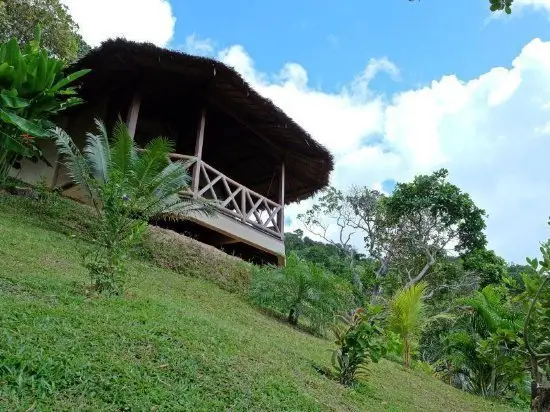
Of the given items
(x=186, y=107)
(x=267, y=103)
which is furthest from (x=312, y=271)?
(x=186, y=107)

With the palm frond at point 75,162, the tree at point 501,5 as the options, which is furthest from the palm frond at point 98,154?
the tree at point 501,5

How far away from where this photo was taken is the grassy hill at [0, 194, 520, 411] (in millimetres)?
3008

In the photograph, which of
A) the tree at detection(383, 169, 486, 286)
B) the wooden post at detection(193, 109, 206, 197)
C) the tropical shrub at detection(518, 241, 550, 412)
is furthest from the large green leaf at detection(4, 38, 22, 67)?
the tree at detection(383, 169, 486, 286)

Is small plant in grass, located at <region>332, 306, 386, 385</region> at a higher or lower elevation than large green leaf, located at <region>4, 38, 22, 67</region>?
lower

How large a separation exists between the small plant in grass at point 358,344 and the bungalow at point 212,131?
4640 millimetres

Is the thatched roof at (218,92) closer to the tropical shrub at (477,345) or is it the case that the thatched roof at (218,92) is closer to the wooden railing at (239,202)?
the wooden railing at (239,202)

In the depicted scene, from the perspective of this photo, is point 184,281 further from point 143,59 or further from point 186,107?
point 186,107

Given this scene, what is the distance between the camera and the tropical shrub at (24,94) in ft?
24.3

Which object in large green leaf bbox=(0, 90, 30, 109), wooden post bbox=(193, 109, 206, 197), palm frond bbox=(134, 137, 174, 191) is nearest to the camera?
palm frond bbox=(134, 137, 174, 191)

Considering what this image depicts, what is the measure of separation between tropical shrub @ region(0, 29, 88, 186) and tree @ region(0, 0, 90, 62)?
680 cm

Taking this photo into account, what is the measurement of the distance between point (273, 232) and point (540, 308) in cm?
833

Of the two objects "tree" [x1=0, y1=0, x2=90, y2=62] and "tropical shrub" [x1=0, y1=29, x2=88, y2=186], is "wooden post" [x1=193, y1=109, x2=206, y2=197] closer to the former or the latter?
"tropical shrub" [x1=0, y1=29, x2=88, y2=186]

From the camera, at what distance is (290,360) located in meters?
5.27

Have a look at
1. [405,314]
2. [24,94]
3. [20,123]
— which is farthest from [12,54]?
[405,314]
